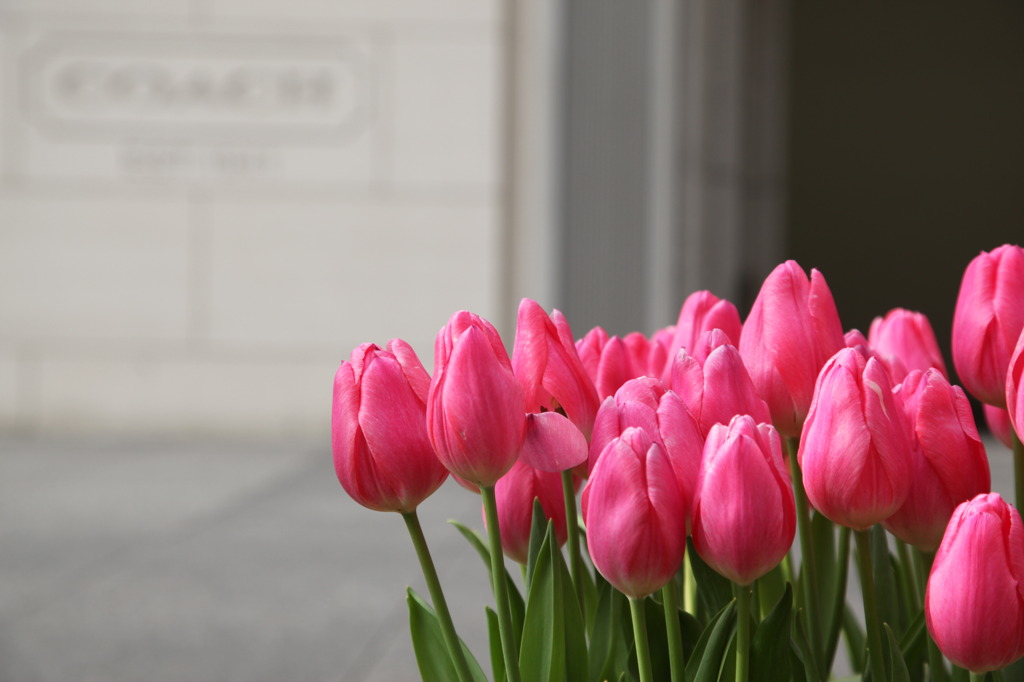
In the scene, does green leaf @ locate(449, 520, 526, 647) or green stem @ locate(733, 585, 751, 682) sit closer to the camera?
green stem @ locate(733, 585, 751, 682)

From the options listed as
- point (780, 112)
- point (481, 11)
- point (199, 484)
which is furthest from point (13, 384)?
point (780, 112)

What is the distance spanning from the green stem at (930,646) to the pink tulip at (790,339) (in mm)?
75

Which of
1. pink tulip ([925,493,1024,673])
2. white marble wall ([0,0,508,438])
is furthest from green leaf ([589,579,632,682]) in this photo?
white marble wall ([0,0,508,438])

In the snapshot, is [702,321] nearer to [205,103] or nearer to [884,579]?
[884,579]

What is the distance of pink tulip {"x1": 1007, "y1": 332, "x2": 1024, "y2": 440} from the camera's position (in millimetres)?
285

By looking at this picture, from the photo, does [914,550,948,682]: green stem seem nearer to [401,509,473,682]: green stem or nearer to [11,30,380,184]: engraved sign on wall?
[401,509,473,682]: green stem

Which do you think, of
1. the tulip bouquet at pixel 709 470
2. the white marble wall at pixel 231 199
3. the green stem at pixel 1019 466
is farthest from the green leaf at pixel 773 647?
the white marble wall at pixel 231 199

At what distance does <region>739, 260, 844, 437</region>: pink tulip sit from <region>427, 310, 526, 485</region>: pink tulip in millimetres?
89

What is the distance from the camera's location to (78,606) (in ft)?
6.86

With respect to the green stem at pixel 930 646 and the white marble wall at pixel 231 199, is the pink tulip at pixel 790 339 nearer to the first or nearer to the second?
the green stem at pixel 930 646

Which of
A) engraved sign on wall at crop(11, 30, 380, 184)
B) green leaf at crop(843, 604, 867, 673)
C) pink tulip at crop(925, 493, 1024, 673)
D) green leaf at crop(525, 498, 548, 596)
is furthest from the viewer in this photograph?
engraved sign on wall at crop(11, 30, 380, 184)

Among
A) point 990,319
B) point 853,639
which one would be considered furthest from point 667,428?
point 853,639

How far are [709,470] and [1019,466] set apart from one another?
16 cm

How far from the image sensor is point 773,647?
13.1 inches
